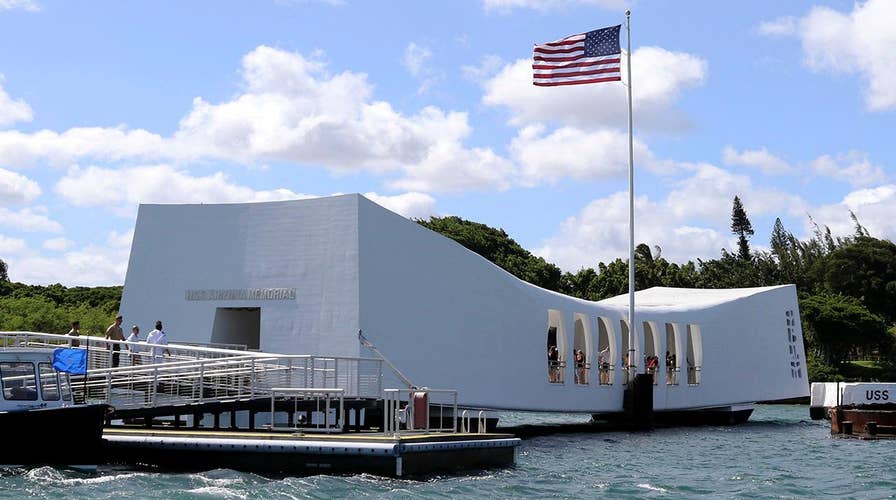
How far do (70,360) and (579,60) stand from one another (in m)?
18.8

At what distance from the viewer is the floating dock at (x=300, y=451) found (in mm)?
19031

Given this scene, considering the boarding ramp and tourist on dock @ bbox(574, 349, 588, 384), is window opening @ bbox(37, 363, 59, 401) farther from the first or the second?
tourist on dock @ bbox(574, 349, 588, 384)

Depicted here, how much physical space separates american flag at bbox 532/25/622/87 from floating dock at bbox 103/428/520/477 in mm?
14986

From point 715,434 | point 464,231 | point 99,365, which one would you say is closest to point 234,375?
point 99,365

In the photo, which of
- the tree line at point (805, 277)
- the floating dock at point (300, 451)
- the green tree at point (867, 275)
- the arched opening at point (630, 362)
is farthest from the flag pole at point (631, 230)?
the green tree at point (867, 275)

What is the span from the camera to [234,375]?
77.9 feet

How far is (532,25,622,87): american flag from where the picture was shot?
3388 cm

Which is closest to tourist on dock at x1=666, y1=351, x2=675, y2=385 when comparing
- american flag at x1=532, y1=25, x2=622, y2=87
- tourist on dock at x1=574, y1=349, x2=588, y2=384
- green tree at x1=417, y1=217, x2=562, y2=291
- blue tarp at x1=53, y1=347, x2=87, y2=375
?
tourist on dock at x1=574, y1=349, x2=588, y2=384

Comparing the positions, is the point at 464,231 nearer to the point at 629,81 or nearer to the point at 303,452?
the point at 629,81

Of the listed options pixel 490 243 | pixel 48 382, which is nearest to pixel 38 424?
pixel 48 382

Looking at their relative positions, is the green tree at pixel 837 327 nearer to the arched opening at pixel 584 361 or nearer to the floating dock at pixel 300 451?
the arched opening at pixel 584 361

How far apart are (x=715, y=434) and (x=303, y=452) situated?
65.8 feet

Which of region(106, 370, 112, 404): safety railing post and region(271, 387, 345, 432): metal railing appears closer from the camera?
region(271, 387, 345, 432): metal railing

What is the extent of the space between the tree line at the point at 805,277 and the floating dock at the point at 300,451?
51.1 metres
